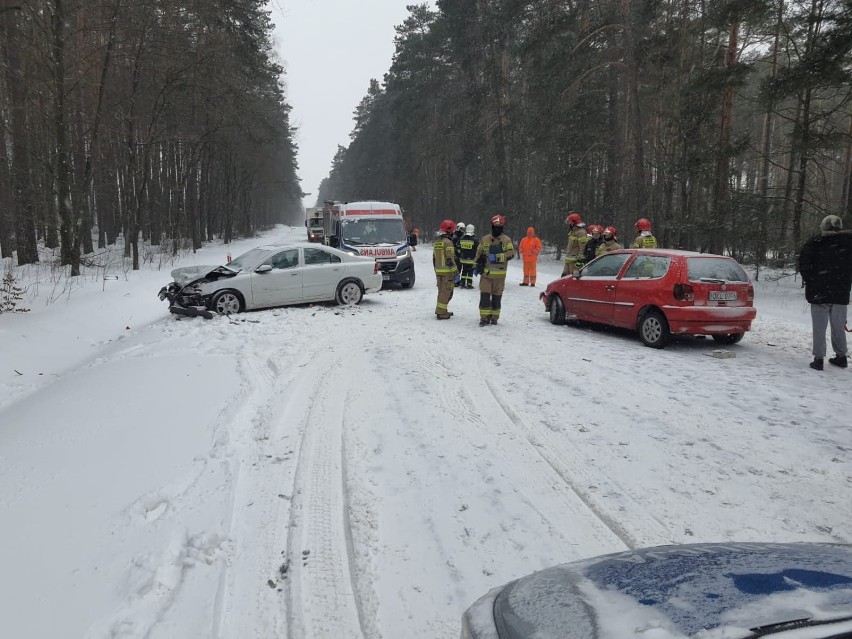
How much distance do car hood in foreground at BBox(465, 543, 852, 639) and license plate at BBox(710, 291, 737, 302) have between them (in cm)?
709

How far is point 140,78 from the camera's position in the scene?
808 inches

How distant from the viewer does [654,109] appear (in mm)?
26125

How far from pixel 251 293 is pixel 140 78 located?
13.9m

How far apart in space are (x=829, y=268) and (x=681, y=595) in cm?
760

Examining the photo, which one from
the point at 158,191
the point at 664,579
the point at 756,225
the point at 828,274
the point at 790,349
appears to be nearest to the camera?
the point at 664,579

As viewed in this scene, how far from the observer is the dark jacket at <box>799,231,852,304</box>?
23.9ft

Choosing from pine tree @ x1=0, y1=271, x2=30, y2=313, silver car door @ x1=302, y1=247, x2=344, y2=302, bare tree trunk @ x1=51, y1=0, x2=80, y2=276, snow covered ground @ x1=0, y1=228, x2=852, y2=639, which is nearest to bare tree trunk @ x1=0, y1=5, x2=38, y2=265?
bare tree trunk @ x1=51, y1=0, x2=80, y2=276

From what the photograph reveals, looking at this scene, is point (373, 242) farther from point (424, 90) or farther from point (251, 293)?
point (424, 90)

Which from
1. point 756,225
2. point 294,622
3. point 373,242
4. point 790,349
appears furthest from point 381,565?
point 756,225

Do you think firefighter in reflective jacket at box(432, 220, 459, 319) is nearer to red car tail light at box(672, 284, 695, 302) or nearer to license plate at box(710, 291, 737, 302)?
red car tail light at box(672, 284, 695, 302)

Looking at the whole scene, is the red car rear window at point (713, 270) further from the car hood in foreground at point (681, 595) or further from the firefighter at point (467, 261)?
the car hood in foreground at point (681, 595)

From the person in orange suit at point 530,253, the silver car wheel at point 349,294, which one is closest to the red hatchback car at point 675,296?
the silver car wheel at point 349,294

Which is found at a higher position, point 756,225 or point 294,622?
point 756,225

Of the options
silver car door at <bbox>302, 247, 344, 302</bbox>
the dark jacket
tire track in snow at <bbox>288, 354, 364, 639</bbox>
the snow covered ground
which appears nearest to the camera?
tire track in snow at <bbox>288, 354, 364, 639</bbox>
